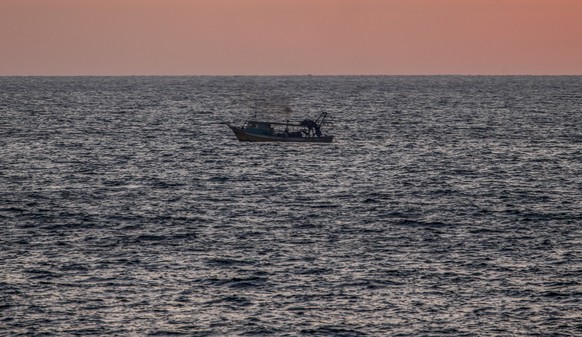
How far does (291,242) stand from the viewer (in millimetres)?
61250

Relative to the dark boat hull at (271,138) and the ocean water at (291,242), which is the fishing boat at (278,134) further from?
the ocean water at (291,242)

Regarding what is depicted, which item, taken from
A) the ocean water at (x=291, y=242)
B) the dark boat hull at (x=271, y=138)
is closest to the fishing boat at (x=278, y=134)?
the dark boat hull at (x=271, y=138)

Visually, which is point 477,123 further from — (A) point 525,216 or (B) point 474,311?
(B) point 474,311

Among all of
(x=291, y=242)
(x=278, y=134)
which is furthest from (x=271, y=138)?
(x=291, y=242)

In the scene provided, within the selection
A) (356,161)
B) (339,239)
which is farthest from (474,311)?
(356,161)

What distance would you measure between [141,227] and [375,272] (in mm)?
19927

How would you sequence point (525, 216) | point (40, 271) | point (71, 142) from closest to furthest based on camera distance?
point (40, 271), point (525, 216), point (71, 142)

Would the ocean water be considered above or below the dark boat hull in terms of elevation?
below

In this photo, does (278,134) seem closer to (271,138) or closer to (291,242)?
(271,138)

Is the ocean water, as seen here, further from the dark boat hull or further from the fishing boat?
the fishing boat

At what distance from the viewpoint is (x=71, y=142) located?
127375mm

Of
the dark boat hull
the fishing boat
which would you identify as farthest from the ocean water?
the fishing boat

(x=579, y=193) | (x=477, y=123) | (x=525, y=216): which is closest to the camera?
(x=525, y=216)

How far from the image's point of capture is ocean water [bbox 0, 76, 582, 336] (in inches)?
1793
